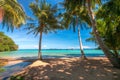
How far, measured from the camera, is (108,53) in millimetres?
12445

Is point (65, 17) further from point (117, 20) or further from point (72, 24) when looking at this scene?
point (117, 20)

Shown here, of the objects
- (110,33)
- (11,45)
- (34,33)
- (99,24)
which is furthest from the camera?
(11,45)

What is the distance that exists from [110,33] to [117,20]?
12.7 ft

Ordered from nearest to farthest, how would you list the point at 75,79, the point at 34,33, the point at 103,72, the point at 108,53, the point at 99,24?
the point at 75,79 → the point at 103,72 → the point at 108,53 → the point at 99,24 → the point at 34,33

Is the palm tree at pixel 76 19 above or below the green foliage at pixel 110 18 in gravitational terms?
above

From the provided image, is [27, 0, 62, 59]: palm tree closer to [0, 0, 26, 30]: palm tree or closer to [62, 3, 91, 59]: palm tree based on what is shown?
[62, 3, 91, 59]: palm tree

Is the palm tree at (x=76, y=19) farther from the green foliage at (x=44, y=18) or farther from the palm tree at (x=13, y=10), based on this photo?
the palm tree at (x=13, y=10)

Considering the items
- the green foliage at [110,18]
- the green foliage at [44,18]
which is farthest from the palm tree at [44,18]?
the green foliage at [110,18]

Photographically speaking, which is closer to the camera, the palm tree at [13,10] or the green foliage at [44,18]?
the palm tree at [13,10]

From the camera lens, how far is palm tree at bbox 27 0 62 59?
22.1 metres

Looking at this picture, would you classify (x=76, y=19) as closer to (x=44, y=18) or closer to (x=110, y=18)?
(x=44, y=18)

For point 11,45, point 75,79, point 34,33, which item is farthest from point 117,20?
point 11,45

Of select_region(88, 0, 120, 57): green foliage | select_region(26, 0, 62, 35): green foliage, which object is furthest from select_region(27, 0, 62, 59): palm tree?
select_region(88, 0, 120, 57): green foliage

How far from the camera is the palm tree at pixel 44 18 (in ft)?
72.6
